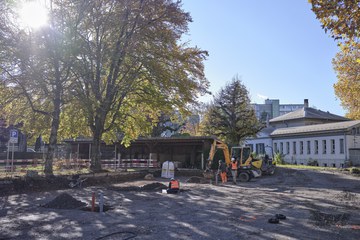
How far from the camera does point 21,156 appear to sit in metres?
47.2

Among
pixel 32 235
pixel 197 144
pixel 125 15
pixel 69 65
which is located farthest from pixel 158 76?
pixel 32 235

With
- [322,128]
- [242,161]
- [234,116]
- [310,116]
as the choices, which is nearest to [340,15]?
[242,161]

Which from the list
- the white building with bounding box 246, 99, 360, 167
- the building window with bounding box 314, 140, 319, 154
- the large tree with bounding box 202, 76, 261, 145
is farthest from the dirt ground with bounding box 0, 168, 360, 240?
the building window with bounding box 314, 140, 319, 154

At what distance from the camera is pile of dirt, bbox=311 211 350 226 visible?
35.7 ft

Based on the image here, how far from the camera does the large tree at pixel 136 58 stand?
2569cm

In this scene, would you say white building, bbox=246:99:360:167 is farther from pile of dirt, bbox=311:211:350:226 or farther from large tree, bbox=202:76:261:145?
pile of dirt, bbox=311:211:350:226

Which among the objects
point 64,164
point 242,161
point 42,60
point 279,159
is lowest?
point 64,164

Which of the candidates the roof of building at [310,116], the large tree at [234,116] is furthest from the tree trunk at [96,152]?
the roof of building at [310,116]

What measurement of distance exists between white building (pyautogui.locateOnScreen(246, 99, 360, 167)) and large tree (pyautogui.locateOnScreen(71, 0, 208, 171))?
51.1ft

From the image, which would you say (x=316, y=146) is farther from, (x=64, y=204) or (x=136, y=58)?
(x=64, y=204)

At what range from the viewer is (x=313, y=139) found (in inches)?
2062

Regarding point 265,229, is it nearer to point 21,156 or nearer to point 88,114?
point 88,114

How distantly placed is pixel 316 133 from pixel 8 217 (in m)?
46.7

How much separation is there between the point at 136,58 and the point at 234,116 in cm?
2329
